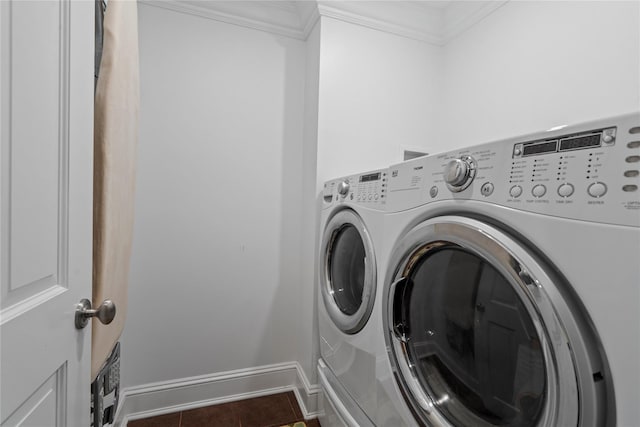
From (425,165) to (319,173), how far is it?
2.98ft

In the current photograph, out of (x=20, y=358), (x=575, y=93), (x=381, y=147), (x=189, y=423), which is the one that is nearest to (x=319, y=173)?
(x=381, y=147)

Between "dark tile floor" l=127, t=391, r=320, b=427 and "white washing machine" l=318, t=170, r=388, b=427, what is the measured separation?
294mm

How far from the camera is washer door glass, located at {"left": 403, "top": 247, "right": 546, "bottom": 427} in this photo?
0.56m

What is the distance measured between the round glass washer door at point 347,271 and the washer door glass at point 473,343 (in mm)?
220

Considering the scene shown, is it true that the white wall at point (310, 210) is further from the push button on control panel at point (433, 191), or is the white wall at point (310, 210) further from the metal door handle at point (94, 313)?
the metal door handle at point (94, 313)

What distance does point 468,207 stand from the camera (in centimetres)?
Result: 62

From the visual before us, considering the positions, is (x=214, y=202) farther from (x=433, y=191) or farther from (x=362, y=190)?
(x=433, y=191)

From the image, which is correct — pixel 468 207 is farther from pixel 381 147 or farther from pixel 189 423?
pixel 189 423

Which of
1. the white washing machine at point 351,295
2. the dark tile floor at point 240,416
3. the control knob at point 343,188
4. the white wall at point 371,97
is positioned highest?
the white wall at point 371,97

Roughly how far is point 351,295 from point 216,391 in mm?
1137

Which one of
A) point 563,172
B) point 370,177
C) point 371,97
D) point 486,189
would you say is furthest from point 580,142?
point 371,97

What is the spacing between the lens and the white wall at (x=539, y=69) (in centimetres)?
110

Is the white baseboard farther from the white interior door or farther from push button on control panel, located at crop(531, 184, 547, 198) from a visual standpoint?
push button on control panel, located at crop(531, 184, 547, 198)

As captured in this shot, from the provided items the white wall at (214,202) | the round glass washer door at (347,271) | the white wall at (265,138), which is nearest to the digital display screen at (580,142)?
the round glass washer door at (347,271)
